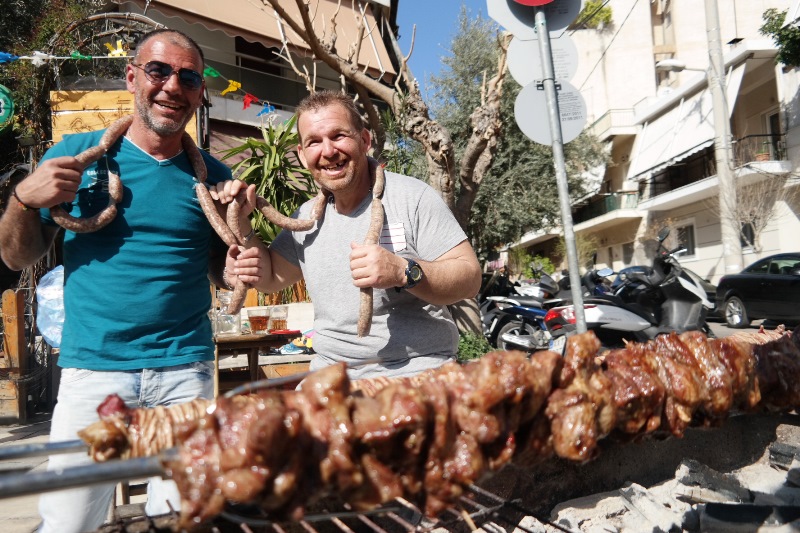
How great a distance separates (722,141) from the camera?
18875 millimetres

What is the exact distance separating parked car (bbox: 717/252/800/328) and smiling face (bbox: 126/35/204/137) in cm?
1287

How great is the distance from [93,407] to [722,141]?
69.6 feet

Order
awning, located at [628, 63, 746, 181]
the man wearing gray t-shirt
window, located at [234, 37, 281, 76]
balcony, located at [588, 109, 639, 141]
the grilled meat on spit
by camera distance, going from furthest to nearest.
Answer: balcony, located at [588, 109, 639, 141], awning, located at [628, 63, 746, 181], window, located at [234, 37, 281, 76], the man wearing gray t-shirt, the grilled meat on spit

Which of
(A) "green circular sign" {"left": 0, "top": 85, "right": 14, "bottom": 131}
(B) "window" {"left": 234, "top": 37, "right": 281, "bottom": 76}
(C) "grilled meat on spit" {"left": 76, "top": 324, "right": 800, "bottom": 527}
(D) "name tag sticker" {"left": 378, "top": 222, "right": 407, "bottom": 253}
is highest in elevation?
(B) "window" {"left": 234, "top": 37, "right": 281, "bottom": 76}

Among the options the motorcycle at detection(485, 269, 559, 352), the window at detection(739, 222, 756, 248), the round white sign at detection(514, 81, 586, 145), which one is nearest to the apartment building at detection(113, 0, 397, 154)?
the motorcycle at detection(485, 269, 559, 352)

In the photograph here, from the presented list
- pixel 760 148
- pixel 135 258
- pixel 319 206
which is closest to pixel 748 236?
pixel 760 148

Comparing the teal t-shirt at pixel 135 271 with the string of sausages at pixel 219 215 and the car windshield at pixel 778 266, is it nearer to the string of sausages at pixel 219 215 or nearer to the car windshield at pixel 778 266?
the string of sausages at pixel 219 215

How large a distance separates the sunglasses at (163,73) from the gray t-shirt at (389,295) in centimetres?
79

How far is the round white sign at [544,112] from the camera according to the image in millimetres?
4105

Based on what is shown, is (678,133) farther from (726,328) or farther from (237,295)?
(237,295)

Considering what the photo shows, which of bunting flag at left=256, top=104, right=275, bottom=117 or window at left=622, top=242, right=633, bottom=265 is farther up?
bunting flag at left=256, top=104, right=275, bottom=117

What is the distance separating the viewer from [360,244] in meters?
2.14

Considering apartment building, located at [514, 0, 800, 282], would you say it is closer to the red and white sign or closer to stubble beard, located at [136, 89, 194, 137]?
the red and white sign

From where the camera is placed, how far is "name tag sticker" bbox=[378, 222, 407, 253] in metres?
2.28
